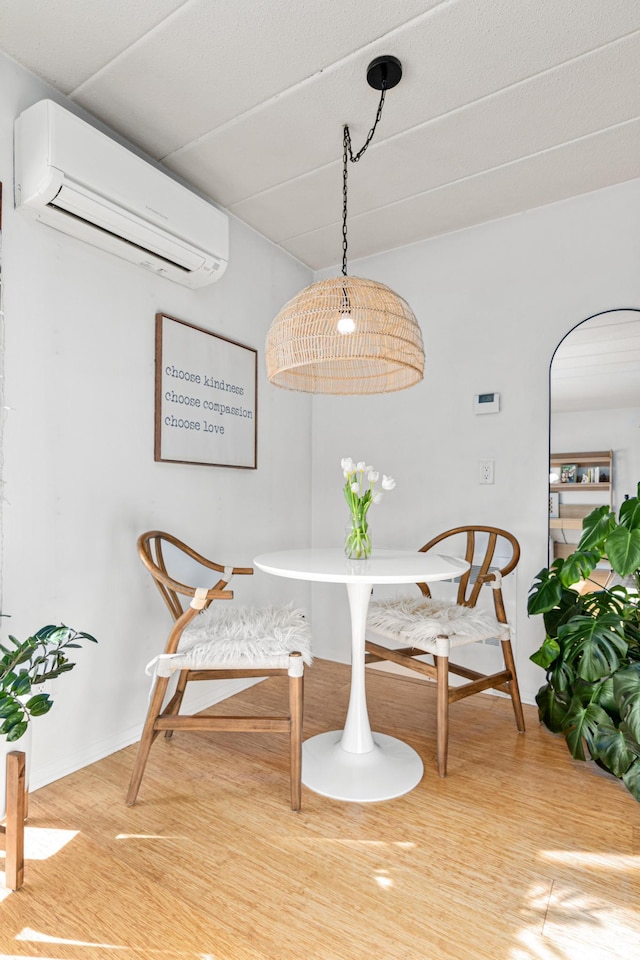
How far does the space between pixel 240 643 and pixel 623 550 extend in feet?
4.29

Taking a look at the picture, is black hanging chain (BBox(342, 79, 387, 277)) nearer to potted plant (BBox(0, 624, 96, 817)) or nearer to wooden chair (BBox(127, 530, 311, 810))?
wooden chair (BBox(127, 530, 311, 810))

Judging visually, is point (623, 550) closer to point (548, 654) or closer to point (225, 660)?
point (548, 654)

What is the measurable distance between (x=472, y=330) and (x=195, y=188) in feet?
5.02

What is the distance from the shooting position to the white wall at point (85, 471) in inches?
72.5

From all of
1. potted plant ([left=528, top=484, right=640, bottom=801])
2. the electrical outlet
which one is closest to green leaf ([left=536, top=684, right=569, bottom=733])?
potted plant ([left=528, top=484, right=640, bottom=801])

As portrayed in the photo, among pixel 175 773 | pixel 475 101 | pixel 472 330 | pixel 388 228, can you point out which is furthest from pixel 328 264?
pixel 175 773

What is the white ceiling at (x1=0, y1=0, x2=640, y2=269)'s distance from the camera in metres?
1.64

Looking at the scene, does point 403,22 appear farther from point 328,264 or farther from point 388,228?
point 328,264

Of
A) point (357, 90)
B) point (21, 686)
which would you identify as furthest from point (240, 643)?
point (357, 90)

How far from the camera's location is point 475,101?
198cm

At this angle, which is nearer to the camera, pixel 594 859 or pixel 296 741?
pixel 594 859

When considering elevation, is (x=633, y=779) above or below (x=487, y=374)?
below

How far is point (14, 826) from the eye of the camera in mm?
1404

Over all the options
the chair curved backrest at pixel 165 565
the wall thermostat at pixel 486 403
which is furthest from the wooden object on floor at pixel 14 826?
the wall thermostat at pixel 486 403
